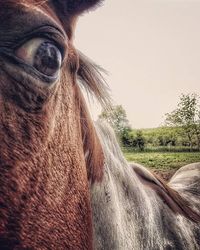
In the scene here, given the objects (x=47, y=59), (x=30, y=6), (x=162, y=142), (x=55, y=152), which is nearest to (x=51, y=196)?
(x=55, y=152)

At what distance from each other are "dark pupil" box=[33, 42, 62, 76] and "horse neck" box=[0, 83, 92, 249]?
0.32m

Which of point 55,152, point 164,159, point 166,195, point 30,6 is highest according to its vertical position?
point 30,6

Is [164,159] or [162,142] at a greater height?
[162,142]

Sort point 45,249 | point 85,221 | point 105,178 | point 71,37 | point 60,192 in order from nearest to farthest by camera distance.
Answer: point 45,249 < point 60,192 < point 85,221 < point 71,37 < point 105,178

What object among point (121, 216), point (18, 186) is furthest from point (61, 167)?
point (121, 216)

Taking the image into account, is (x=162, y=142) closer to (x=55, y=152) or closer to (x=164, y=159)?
(x=164, y=159)

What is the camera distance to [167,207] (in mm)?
3041

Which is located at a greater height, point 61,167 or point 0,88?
point 0,88

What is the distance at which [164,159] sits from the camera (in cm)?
1981

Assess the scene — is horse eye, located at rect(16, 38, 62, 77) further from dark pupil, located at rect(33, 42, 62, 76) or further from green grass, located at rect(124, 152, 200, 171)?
green grass, located at rect(124, 152, 200, 171)

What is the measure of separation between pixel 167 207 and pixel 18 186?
1.96 meters

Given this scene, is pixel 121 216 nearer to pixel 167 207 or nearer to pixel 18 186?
pixel 167 207

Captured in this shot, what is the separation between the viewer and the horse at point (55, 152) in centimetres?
143

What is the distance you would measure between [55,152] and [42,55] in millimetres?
509
